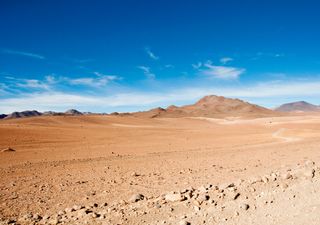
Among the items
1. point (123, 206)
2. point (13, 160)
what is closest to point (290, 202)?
point (123, 206)

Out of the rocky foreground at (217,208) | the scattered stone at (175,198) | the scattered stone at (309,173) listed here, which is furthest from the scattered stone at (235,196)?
the scattered stone at (309,173)

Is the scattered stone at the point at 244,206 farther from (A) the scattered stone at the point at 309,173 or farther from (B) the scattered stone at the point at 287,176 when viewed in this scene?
(A) the scattered stone at the point at 309,173

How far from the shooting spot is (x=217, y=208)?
8.13 meters

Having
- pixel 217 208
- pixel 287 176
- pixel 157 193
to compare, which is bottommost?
pixel 157 193

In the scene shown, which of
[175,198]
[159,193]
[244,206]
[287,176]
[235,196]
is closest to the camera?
[244,206]

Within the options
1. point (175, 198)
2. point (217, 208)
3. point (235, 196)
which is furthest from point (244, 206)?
point (175, 198)

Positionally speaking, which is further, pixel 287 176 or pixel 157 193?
pixel 157 193

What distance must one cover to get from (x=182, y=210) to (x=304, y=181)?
384 cm

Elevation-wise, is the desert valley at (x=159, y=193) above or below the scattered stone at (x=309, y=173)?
below

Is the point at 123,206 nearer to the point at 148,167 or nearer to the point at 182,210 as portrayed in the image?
the point at 182,210

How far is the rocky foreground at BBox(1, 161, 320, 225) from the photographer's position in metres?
7.62

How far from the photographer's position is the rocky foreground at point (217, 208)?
7625 millimetres

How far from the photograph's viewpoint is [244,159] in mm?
19891

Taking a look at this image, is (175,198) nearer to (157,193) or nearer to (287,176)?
(157,193)
